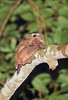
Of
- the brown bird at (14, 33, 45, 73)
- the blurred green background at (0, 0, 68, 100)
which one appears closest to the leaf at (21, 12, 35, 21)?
the blurred green background at (0, 0, 68, 100)

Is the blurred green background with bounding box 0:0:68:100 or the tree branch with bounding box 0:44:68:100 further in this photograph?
the blurred green background with bounding box 0:0:68:100

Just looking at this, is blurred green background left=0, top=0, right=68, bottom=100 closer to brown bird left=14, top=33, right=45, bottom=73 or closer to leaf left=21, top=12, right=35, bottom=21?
leaf left=21, top=12, right=35, bottom=21

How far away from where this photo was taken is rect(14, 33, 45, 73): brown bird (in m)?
0.93

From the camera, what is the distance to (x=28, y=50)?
935 mm

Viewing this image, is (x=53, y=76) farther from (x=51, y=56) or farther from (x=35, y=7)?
(x=51, y=56)

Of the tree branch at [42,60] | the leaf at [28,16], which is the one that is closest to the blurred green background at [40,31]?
the leaf at [28,16]

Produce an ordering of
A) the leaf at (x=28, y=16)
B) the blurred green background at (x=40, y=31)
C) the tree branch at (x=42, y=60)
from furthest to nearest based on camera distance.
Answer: the leaf at (x=28, y=16)
the blurred green background at (x=40, y=31)
the tree branch at (x=42, y=60)

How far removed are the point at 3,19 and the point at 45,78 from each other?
16.5 inches

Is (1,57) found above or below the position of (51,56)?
below

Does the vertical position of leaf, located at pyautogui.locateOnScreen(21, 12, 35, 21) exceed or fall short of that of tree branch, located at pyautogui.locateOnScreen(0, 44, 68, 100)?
it falls short

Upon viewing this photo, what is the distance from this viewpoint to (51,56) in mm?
855

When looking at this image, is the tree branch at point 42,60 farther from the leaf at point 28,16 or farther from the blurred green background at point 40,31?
the leaf at point 28,16

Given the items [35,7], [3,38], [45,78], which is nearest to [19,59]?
[45,78]

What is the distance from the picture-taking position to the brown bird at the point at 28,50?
925 mm
